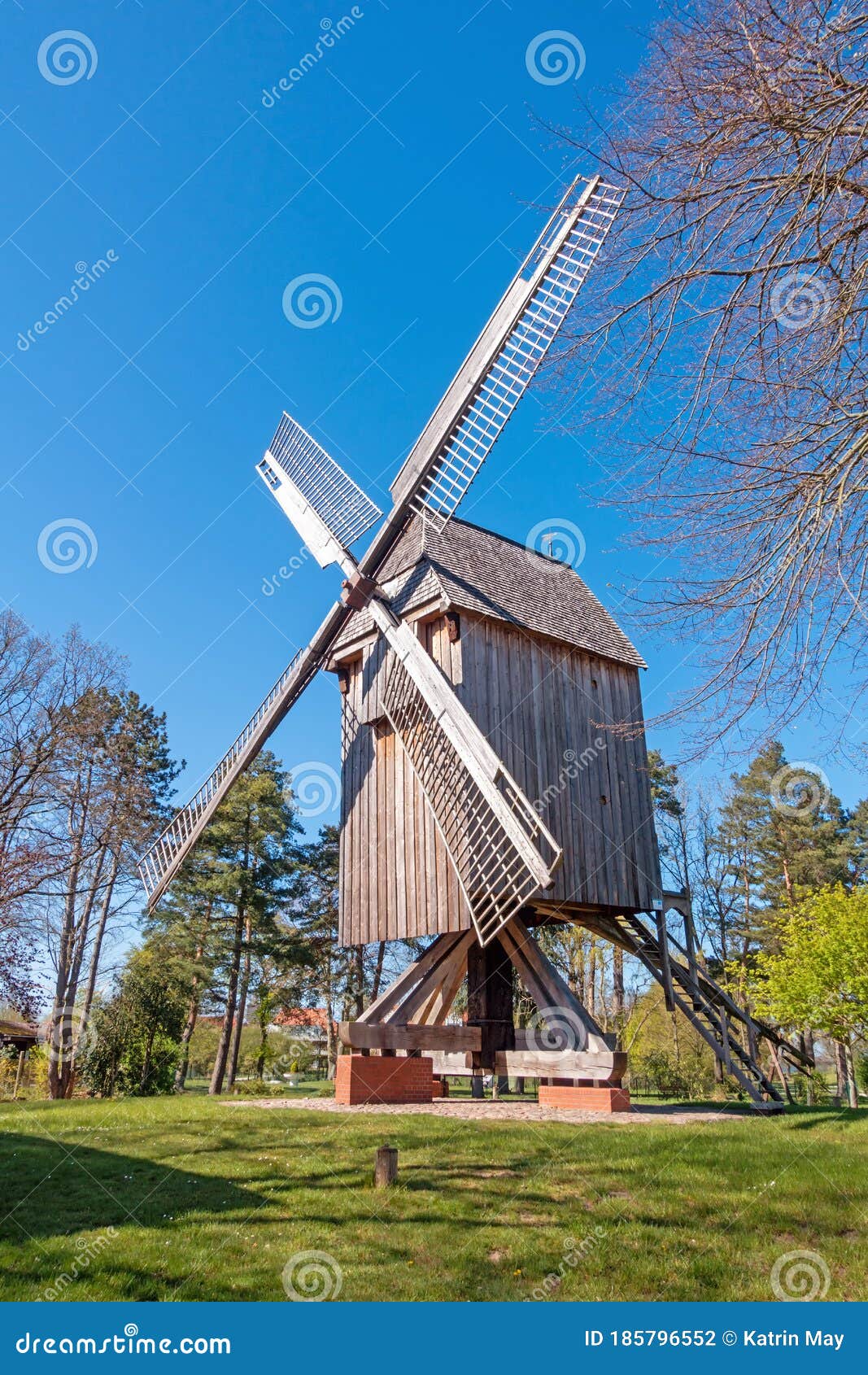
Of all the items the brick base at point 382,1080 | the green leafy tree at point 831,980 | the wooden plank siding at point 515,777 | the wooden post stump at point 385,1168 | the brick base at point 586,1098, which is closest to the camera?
the wooden post stump at point 385,1168

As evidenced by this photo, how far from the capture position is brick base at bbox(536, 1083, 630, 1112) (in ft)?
36.9

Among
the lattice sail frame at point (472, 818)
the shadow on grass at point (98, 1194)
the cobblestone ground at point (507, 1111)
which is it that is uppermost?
the lattice sail frame at point (472, 818)

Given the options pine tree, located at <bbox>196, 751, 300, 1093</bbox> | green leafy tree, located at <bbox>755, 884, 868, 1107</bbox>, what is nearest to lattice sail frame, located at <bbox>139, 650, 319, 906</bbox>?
green leafy tree, located at <bbox>755, 884, 868, 1107</bbox>

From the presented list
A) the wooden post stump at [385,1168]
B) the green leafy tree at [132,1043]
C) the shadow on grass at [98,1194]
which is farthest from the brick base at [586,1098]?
the green leafy tree at [132,1043]

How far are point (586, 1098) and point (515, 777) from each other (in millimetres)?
4433

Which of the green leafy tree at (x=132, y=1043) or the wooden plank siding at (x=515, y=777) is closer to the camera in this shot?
the wooden plank siding at (x=515, y=777)

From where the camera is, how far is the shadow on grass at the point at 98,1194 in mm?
6391

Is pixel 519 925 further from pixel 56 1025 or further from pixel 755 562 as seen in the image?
pixel 56 1025

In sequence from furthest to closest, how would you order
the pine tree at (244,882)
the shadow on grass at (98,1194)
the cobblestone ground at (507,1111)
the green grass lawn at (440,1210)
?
the pine tree at (244,882)
the cobblestone ground at (507,1111)
the shadow on grass at (98,1194)
the green grass lawn at (440,1210)

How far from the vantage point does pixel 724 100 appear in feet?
16.8

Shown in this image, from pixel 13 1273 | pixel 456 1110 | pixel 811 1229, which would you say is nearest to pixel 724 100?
pixel 811 1229

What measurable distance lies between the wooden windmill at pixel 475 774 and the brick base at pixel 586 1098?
28mm

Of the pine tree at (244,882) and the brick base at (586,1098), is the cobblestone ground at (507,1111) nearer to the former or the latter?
the brick base at (586,1098)

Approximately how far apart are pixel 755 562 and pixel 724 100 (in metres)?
2.72
